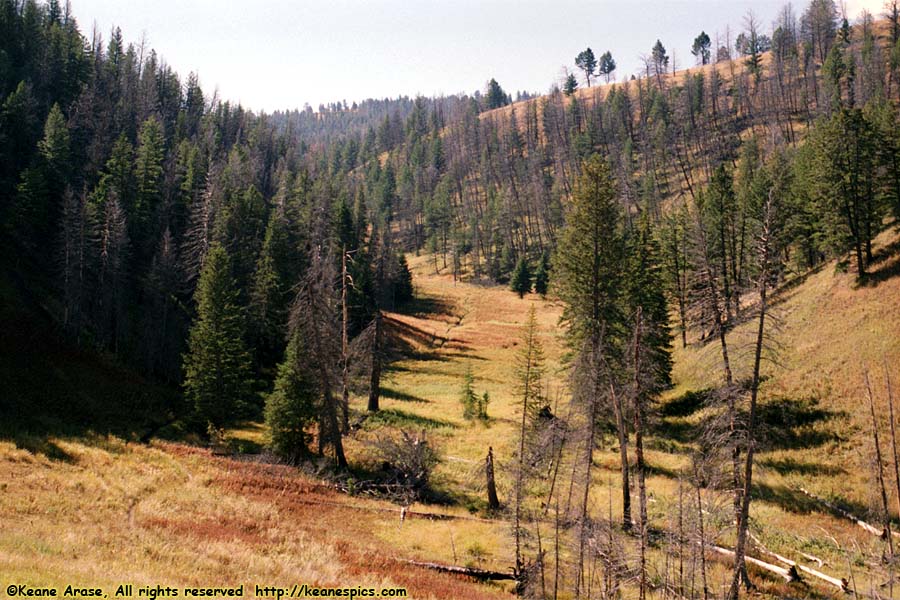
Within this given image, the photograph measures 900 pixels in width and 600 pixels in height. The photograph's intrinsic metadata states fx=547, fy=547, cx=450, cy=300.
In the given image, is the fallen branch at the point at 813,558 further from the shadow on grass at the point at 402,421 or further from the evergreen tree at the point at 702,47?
the evergreen tree at the point at 702,47

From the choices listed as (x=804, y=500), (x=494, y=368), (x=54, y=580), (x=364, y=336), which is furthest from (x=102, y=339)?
(x=804, y=500)

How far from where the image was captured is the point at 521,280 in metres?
95.2

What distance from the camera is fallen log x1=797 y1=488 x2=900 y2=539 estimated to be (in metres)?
23.6

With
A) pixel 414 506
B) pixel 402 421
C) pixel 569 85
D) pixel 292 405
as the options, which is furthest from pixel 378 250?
pixel 569 85

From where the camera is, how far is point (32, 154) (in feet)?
198

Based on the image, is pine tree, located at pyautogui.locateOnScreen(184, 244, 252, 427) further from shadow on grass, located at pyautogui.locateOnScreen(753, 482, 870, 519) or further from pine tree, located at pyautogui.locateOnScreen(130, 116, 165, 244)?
shadow on grass, located at pyautogui.locateOnScreen(753, 482, 870, 519)

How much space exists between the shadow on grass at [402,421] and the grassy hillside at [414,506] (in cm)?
20

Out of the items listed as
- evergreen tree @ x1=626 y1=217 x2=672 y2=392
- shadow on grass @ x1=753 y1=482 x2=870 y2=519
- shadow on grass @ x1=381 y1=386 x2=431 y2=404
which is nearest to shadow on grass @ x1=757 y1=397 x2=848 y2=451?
shadow on grass @ x1=753 y1=482 x2=870 y2=519

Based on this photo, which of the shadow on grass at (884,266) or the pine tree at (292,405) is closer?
the pine tree at (292,405)

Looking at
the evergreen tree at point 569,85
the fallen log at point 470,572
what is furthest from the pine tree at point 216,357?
the evergreen tree at point 569,85

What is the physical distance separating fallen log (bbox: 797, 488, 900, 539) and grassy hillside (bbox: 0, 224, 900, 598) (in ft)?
1.06

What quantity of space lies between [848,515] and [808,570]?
6.63 metres

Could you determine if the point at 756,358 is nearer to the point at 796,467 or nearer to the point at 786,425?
the point at 796,467

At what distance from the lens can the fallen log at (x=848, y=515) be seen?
2358cm
